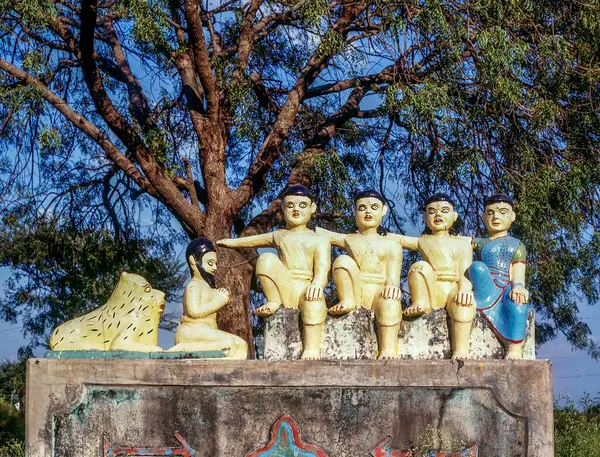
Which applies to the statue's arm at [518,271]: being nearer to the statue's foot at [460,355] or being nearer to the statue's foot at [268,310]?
the statue's foot at [460,355]

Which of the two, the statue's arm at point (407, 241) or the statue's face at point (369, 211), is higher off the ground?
the statue's face at point (369, 211)

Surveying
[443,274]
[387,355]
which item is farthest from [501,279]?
[387,355]

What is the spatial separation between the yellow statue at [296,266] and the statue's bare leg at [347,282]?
0.12 m

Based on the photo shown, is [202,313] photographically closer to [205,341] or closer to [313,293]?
[205,341]

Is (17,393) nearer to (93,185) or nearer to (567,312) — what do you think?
(93,185)

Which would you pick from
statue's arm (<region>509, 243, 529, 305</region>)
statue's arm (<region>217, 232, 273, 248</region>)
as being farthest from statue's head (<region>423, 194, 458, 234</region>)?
statue's arm (<region>217, 232, 273, 248</region>)

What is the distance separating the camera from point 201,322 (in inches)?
220

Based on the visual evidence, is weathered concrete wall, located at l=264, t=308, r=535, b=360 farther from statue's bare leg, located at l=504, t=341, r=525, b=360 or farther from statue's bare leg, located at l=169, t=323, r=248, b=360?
statue's bare leg, located at l=169, t=323, r=248, b=360

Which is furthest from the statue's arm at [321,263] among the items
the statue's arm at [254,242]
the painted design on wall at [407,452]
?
the painted design on wall at [407,452]

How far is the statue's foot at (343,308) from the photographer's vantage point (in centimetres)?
525

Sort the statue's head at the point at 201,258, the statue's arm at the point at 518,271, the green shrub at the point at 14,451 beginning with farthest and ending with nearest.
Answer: the green shrub at the point at 14,451
the statue's head at the point at 201,258
the statue's arm at the point at 518,271

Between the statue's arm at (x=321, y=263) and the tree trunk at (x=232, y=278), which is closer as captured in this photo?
the statue's arm at (x=321, y=263)

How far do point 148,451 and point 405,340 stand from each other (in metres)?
1.69

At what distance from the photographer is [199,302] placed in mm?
5617
